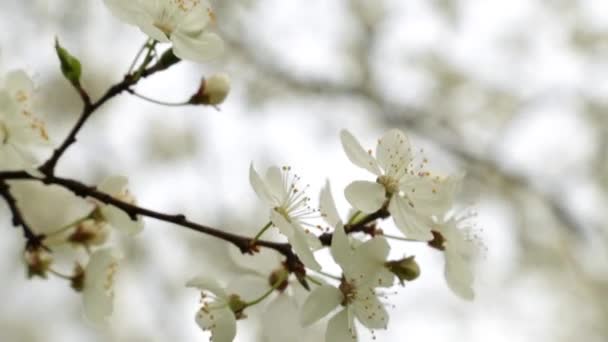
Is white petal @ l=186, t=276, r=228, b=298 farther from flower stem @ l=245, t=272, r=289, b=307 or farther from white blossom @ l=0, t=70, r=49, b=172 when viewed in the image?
white blossom @ l=0, t=70, r=49, b=172

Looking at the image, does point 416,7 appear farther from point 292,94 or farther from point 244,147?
point 244,147

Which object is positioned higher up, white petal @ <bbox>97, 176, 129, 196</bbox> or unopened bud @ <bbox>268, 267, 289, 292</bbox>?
unopened bud @ <bbox>268, 267, 289, 292</bbox>

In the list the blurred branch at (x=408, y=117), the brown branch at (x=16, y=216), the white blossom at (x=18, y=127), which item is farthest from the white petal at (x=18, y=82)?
the blurred branch at (x=408, y=117)

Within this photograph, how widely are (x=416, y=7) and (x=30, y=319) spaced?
1980mm

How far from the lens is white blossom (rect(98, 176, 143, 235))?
884 mm

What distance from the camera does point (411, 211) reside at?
0.81 meters

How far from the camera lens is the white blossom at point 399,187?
30.8 inches

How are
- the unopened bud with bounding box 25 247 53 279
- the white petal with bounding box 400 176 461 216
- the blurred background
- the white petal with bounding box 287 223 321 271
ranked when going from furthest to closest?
1. the blurred background
2. the unopened bud with bounding box 25 247 53 279
3. the white petal with bounding box 400 176 461 216
4. the white petal with bounding box 287 223 321 271

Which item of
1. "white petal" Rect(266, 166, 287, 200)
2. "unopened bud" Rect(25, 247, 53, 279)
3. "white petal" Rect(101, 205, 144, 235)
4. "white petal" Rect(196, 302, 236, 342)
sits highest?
"white petal" Rect(266, 166, 287, 200)

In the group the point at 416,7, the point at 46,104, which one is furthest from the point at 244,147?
the point at 416,7

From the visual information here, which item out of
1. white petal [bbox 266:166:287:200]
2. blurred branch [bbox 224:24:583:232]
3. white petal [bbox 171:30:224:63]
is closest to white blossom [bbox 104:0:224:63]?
white petal [bbox 171:30:224:63]

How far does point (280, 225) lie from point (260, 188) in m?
0.06

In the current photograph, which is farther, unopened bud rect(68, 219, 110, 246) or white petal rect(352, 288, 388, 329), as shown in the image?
unopened bud rect(68, 219, 110, 246)

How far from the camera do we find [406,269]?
81cm
